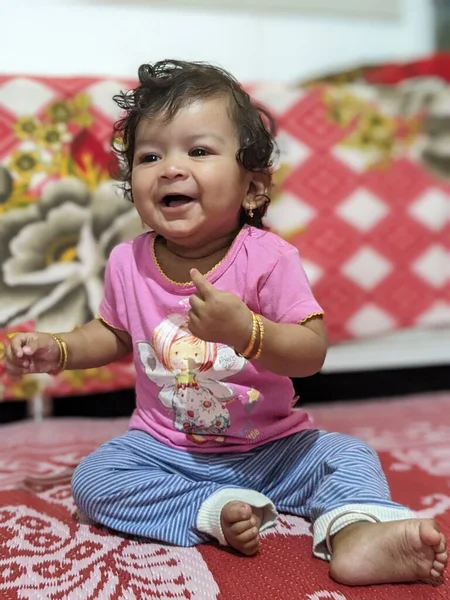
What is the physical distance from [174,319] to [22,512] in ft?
1.14

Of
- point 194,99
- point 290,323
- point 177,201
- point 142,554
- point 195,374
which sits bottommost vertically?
point 142,554

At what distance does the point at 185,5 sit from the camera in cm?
147

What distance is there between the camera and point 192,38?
1.48 m

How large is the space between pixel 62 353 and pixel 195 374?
19cm

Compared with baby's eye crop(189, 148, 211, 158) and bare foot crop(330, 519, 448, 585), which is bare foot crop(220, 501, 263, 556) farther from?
baby's eye crop(189, 148, 211, 158)

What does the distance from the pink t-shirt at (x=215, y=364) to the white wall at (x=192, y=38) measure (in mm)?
723

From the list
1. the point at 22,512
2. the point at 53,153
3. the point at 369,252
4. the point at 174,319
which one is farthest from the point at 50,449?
the point at 369,252

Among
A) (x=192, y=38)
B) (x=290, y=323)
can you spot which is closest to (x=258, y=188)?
(x=290, y=323)

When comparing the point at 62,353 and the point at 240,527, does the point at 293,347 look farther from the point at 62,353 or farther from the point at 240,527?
the point at 62,353

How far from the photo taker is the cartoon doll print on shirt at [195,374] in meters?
0.88

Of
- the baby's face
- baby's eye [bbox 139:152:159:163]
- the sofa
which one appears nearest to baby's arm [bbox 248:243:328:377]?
the baby's face

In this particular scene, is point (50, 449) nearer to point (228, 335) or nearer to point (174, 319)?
point (174, 319)

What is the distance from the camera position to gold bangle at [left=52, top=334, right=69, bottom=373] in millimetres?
894

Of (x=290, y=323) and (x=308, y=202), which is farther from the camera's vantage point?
(x=308, y=202)
